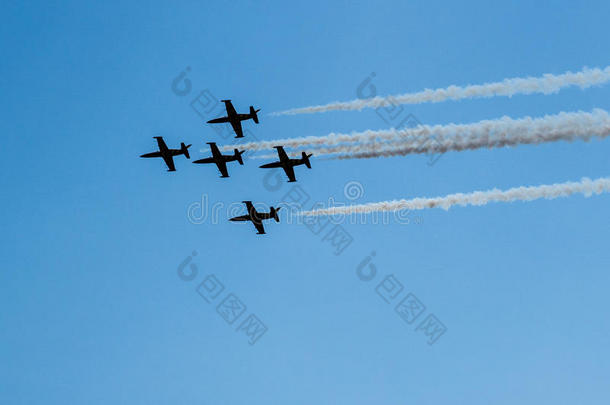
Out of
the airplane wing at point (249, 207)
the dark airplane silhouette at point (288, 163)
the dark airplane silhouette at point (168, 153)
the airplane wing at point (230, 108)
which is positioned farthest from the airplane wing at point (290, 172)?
the dark airplane silhouette at point (168, 153)

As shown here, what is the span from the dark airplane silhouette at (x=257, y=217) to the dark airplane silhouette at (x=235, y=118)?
624 cm

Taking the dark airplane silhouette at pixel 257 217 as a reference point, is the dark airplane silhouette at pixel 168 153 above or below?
above

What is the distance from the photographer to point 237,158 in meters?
65.2

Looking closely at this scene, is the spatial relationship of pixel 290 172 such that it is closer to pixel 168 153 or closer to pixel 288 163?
pixel 288 163

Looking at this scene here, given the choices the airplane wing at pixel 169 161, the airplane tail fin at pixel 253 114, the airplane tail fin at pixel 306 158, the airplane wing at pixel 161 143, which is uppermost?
the airplane wing at pixel 161 143

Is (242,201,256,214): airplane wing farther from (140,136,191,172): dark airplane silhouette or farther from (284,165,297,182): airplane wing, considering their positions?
(140,136,191,172): dark airplane silhouette

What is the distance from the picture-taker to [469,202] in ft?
157

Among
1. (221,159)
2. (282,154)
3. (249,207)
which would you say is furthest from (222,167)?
(282,154)

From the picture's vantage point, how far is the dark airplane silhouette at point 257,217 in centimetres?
6262

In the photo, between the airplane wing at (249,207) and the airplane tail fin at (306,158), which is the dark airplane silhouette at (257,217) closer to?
the airplane wing at (249,207)

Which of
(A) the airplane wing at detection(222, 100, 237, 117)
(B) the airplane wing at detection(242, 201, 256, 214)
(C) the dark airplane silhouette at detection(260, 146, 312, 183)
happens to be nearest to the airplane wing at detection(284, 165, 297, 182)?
(C) the dark airplane silhouette at detection(260, 146, 312, 183)

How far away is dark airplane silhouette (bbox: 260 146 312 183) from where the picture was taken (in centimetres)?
6071

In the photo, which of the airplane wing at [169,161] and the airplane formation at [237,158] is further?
the airplane wing at [169,161]

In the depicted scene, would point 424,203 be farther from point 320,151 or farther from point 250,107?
point 250,107
